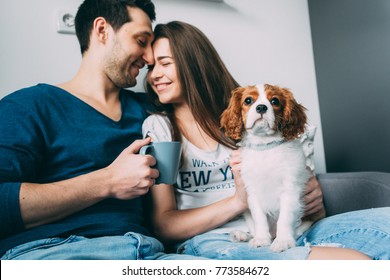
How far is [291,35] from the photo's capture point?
3.96 ft

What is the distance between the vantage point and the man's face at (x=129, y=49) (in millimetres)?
1021

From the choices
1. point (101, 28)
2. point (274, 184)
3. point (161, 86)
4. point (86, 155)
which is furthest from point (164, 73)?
point (274, 184)

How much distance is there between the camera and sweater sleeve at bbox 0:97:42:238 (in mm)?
724

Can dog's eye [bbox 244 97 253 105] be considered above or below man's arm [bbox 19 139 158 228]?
above

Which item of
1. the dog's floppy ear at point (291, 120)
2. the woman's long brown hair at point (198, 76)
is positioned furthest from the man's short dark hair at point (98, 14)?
the dog's floppy ear at point (291, 120)

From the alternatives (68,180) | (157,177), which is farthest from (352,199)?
(68,180)

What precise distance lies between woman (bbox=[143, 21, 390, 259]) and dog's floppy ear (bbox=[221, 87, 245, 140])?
0.06 meters

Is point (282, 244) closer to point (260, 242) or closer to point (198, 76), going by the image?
point (260, 242)

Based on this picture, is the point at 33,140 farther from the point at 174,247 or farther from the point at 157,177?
the point at 174,247

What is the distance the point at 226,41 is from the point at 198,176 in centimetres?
47

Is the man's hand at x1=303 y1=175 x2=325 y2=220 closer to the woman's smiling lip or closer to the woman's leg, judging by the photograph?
the woman's leg

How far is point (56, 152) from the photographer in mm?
862

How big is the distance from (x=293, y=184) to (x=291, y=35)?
1.94 ft

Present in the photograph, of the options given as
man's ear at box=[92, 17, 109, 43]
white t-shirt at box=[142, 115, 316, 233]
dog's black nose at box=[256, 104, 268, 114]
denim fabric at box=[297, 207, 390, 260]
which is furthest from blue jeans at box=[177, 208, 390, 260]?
man's ear at box=[92, 17, 109, 43]
